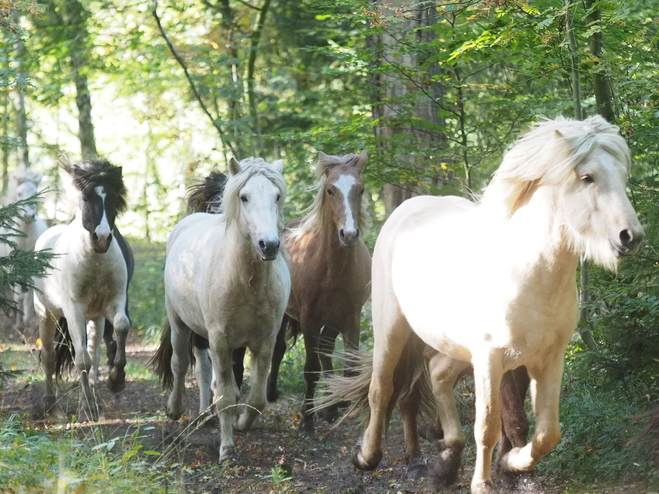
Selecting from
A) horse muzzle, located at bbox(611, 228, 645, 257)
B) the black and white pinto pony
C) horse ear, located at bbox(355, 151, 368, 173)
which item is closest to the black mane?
the black and white pinto pony

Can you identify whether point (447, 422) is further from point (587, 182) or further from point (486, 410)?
point (587, 182)

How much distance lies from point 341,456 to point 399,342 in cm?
193

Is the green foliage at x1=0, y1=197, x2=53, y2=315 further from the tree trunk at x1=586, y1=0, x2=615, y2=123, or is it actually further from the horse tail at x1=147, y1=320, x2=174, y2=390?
the tree trunk at x1=586, y1=0, x2=615, y2=123

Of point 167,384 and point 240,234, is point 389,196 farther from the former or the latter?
point 240,234

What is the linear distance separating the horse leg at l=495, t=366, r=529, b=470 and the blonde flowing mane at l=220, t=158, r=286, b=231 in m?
2.25

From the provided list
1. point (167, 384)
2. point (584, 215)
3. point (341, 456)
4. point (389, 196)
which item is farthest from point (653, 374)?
point (389, 196)

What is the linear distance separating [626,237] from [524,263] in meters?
0.61

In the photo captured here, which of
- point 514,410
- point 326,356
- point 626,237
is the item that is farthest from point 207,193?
point 626,237

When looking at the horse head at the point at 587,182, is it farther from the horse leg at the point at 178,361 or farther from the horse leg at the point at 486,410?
the horse leg at the point at 178,361

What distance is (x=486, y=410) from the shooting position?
13.1ft

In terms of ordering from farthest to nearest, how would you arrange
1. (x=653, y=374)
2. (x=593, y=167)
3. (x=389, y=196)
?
1. (x=389, y=196)
2. (x=653, y=374)
3. (x=593, y=167)

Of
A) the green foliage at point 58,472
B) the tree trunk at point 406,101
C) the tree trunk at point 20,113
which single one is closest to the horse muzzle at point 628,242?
the green foliage at point 58,472

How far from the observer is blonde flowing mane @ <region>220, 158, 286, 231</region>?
616cm

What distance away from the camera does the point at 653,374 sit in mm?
4895
